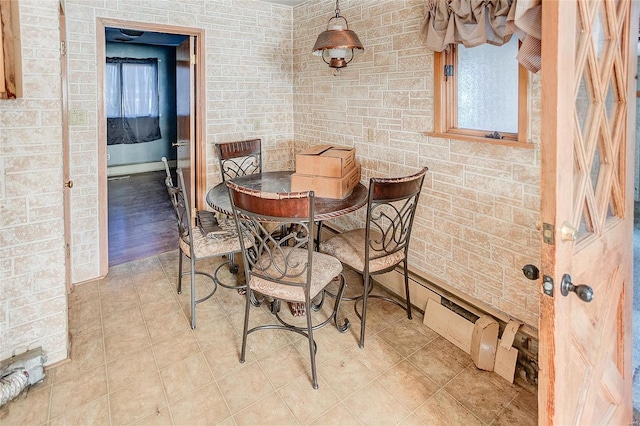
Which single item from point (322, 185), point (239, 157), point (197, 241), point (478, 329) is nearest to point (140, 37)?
point (239, 157)

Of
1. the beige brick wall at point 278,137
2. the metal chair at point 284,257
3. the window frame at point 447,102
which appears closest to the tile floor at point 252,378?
the metal chair at point 284,257

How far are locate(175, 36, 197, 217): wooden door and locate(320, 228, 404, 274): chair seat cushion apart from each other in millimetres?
1700

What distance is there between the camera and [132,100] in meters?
6.98

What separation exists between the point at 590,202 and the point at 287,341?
172 cm

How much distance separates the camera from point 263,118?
3.88 meters

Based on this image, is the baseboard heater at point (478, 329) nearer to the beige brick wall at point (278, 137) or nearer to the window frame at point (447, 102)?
the beige brick wall at point (278, 137)

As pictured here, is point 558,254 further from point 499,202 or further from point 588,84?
point 499,202

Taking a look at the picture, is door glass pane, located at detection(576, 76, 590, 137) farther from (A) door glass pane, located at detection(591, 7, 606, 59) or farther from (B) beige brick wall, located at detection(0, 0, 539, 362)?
(B) beige brick wall, located at detection(0, 0, 539, 362)

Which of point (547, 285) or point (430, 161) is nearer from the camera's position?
point (547, 285)

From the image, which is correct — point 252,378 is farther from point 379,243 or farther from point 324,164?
point 324,164

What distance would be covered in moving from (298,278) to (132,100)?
20.6ft

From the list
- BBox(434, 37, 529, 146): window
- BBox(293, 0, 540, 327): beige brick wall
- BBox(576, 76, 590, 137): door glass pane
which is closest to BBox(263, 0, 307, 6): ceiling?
BBox(293, 0, 540, 327): beige brick wall

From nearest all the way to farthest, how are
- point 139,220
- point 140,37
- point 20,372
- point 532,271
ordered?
1. point 532,271
2. point 20,372
3. point 139,220
4. point 140,37

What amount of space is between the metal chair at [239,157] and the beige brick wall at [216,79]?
0.42 ft
